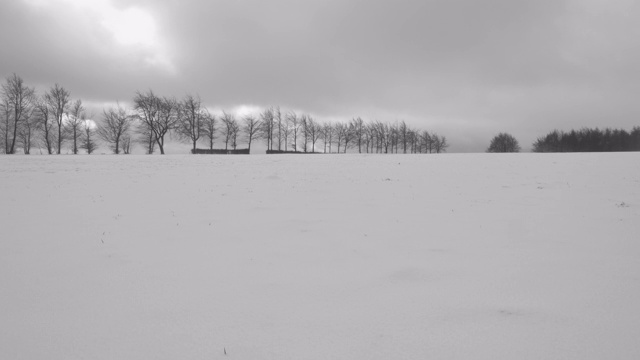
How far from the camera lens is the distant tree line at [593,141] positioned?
71250mm

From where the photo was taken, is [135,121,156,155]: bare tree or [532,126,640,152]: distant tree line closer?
[135,121,156,155]: bare tree

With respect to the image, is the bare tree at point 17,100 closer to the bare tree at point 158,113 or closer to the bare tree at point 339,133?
the bare tree at point 158,113

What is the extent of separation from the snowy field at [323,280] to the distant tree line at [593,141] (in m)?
82.4

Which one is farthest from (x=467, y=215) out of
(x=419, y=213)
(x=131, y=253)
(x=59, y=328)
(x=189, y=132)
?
(x=189, y=132)

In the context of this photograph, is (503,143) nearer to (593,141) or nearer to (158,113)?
(593,141)

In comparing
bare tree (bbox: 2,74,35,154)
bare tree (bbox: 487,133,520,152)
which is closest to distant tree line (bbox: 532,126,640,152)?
bare tree (bbox: 487,133,520,152)

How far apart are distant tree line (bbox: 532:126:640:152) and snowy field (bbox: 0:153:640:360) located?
82430 millimetres

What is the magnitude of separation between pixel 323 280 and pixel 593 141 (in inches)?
3804

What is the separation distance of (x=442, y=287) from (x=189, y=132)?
154 ft

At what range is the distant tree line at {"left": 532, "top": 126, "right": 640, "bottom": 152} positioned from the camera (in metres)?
71.2

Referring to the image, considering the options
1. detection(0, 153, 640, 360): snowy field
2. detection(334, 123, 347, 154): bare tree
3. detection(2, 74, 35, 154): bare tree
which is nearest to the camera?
detection(0, 153, 640, 360): snowy field

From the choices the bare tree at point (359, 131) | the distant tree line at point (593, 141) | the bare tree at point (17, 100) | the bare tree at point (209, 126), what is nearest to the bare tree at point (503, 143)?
the distant tree line at point (593, 141)

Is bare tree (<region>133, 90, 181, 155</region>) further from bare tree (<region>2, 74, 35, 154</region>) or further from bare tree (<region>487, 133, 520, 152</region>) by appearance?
bare tree (<region>487, 133, 520, 152</region>)

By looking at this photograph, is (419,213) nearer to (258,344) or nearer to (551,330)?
(551,330)
